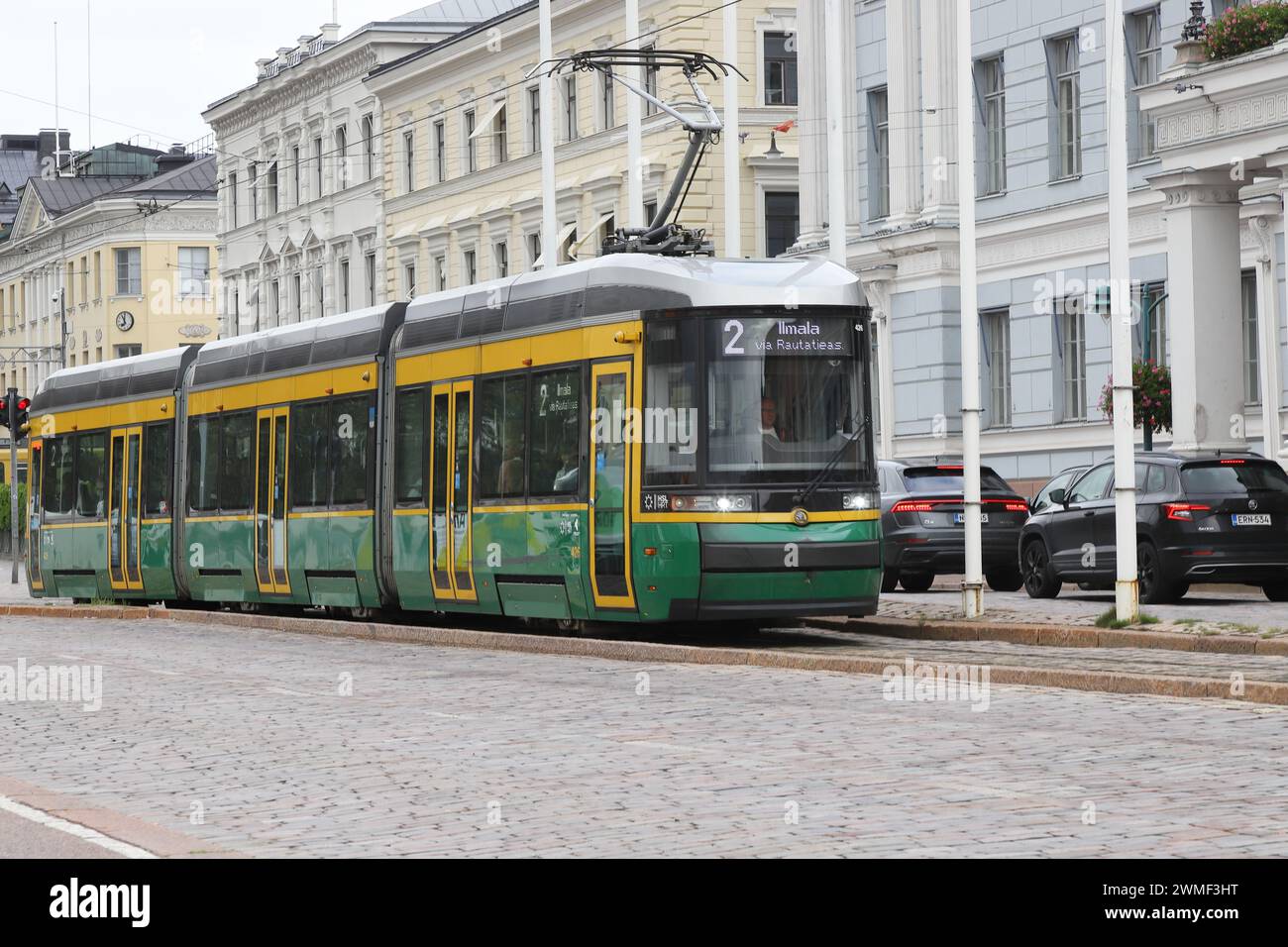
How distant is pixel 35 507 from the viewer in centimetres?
3644

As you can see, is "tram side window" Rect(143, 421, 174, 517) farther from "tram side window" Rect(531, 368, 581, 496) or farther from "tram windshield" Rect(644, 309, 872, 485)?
"tram windshield" Rect(644, 309, 872, 485)

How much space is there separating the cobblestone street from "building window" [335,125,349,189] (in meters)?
52.5

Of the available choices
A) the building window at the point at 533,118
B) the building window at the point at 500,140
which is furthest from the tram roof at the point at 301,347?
the building window at the point at 500,140

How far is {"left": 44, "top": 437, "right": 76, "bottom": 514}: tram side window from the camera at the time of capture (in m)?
34.7

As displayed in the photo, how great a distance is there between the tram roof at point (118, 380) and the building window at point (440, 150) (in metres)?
28.5

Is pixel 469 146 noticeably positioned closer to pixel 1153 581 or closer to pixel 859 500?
pixel 1153 581

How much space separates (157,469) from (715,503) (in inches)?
530

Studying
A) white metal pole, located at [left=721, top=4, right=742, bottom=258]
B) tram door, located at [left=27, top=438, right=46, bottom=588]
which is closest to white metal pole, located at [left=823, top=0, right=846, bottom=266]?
white metal pole, located at [left=721, top=4, right=742, bottom=258]

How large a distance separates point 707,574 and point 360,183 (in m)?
50.9

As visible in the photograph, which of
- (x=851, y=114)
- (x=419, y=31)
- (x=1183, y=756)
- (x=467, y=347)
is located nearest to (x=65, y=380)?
(x=467, y=347)
